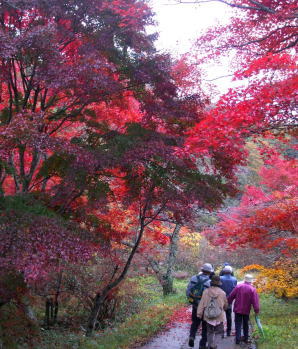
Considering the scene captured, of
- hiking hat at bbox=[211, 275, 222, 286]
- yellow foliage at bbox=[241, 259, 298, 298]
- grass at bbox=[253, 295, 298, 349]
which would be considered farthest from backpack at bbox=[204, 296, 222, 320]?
yellow foliage at bbox=[241, 259, 298, 298]

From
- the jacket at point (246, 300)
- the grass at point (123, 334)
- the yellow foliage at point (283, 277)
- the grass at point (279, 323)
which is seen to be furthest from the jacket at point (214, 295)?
the yellow foliage at point (283, 277)

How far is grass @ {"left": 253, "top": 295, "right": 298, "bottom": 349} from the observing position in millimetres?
6793

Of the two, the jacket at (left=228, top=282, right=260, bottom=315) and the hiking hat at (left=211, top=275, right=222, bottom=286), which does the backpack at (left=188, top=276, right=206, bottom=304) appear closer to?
the hiking hat at (left=211, top=275, right=222, bottom=286)

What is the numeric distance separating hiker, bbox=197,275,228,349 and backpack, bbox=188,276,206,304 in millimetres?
497

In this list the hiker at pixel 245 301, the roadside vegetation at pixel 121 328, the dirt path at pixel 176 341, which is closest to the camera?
the hiker at pixel 245 301

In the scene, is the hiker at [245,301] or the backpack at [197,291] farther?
the hiker at [245,301]

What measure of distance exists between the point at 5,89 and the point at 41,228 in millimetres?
5427

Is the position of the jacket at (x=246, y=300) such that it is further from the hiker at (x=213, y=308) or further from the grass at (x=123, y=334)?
the grass at (x=123, y=334)

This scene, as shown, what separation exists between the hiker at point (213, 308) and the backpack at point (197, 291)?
0.50m

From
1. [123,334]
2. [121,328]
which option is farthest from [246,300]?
[121,328]

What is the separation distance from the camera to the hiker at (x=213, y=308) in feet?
20.0

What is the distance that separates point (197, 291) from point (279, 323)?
12.1ft

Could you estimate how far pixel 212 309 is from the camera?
6.10 meters

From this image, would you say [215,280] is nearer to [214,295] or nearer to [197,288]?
[214,295]
